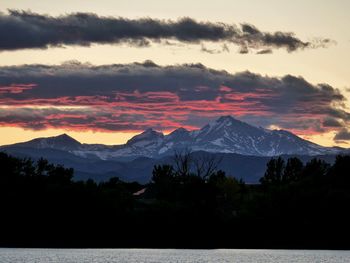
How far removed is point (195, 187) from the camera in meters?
156

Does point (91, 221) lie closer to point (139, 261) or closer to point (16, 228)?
point (16, 228)

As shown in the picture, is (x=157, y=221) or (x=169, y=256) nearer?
(x=169, y=256)

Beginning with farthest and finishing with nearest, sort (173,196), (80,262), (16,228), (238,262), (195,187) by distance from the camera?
1. (173,196)
2. (195,187)
3. (16,228)
4. (238,262)
5. (80,262)

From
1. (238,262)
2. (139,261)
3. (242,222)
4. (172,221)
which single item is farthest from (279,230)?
(139,261)

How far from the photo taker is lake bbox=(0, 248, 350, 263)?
340 feet

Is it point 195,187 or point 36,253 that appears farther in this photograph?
point 195,187

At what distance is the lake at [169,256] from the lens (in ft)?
340

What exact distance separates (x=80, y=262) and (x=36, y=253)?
1714cm

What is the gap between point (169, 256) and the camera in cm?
11500

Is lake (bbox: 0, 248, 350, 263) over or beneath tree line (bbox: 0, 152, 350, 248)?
beneath

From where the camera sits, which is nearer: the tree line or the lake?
the lake

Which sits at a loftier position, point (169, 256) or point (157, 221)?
Answer: point (157, 221)

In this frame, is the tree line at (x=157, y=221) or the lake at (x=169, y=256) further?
the tree line at (x=157, y=221)

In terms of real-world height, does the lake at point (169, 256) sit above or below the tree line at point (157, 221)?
below
